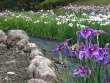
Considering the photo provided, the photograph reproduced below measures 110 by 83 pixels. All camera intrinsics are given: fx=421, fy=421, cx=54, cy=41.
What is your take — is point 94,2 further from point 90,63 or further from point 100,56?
point 100,56

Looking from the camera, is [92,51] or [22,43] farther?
[22,43]

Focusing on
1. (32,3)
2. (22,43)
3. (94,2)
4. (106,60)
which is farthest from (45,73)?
(32,3)

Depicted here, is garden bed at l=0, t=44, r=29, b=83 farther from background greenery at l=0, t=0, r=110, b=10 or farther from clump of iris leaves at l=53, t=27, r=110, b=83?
background greenery at l=0, t=0, r=110, b=10

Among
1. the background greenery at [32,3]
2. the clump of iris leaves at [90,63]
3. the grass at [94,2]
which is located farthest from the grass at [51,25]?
the background greenery at [32,3]

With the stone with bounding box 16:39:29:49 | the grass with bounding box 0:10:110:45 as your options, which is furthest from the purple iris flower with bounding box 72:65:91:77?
the grass with bounding box 0:10:110:45

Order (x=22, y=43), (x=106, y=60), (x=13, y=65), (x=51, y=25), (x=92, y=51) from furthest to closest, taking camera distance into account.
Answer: (x=51, y=25) < (x=22, y=43) < (x=13, y=65) < (x=106, y=60) < (x=92, y=51)

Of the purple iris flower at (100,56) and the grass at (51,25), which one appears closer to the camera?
the purple iris flower at (100,56)

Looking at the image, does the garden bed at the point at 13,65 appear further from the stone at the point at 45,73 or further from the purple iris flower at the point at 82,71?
the purple iris flower at the point at 82,71

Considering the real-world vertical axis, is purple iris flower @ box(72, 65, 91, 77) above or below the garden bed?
above

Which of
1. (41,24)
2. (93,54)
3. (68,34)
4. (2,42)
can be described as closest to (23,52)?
(2,42)

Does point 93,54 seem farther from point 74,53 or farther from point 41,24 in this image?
point 41,24

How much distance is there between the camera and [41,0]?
125ft

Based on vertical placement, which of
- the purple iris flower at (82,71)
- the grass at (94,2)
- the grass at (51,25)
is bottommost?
the grass at (94,2)

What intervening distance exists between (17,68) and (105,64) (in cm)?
451
